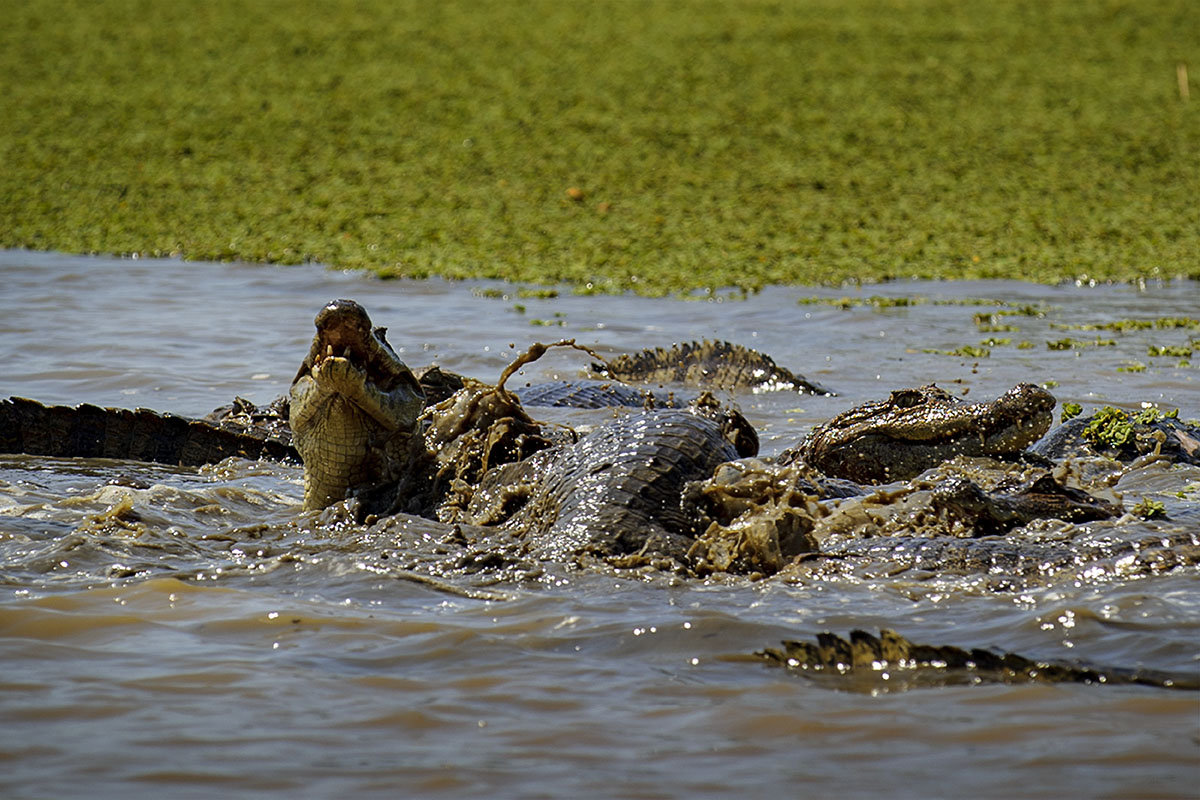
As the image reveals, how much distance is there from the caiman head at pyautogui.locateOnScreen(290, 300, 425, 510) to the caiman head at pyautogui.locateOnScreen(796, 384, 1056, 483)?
1661 mm

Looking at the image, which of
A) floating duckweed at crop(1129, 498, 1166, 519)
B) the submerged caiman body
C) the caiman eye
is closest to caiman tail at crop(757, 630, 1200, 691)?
the submerged caiman body

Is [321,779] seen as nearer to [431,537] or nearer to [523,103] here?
A: [431,537]

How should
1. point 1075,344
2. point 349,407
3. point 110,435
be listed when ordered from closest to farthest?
1. point 349,407
2. point 110,435
3. point 1075,344

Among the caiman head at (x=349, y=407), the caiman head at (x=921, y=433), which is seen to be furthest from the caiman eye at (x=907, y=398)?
the caiman head at (x=349, y=407)

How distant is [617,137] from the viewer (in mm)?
13961

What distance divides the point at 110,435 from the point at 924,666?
3.95 meters

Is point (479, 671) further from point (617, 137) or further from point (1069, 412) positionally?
point (617, 137)

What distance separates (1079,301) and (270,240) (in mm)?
6340

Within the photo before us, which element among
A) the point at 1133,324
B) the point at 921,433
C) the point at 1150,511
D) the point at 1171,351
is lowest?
the point at 1150,511

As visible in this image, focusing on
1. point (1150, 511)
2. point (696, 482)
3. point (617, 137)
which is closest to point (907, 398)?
point (1150, 511)

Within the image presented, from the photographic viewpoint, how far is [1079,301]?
9414 millimetres

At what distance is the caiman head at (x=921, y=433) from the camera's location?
5.14m

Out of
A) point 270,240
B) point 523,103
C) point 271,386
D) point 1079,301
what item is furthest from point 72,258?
point 1079,301

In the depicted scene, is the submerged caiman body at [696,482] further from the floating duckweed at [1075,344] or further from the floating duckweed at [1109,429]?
the floating duckweed at [1075,344]
